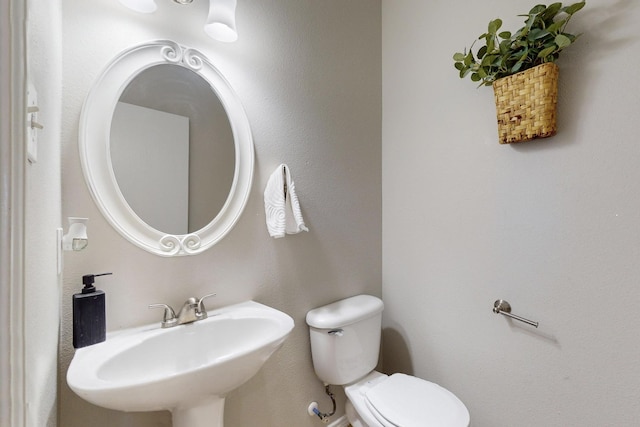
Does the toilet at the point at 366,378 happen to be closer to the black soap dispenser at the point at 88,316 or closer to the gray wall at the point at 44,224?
the black soap dispenser at the point at 88,316

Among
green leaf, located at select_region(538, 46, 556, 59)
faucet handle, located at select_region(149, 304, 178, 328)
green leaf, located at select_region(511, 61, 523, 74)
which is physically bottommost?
faucet handle, located at select_region(149, 304, 178, 328)

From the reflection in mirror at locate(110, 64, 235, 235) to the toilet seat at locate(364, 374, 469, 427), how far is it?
3.44ft

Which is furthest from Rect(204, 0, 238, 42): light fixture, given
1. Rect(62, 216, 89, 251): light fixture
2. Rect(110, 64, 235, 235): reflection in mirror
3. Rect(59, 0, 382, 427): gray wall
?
Rect(62, 216, 89, 251): light fixture

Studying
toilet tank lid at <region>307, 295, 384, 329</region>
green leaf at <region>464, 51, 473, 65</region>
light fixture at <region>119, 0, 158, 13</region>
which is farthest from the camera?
toilet tank lid at <region>307, 295, 384, 329</region>

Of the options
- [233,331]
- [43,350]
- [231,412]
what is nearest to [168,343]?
[233,331]

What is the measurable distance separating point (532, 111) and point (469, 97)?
0.35m

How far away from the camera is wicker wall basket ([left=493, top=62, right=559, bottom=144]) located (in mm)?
1022

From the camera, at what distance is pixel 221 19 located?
1041 millimetres

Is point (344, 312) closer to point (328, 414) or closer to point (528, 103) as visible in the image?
point (328, 414)

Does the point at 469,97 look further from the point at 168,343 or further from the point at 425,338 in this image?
the point at 168,343

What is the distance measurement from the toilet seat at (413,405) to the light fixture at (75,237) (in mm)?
1224

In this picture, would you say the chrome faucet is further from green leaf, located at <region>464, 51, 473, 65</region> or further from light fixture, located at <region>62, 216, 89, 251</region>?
green leaf, located at <region>464, 51, 473, 65</region>

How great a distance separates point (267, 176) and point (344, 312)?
76 centimetres

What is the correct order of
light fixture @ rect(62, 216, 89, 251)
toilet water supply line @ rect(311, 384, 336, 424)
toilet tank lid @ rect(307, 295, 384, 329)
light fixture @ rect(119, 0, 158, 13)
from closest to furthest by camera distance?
light fixture @ rect(62, 216, 89, 251), light fixture @ rect(119, 0, 158, 13), toilet tank lid @ rect(307, 295, 384, 329), toilet water supply line @ rect(311, 384, 336, 424)
